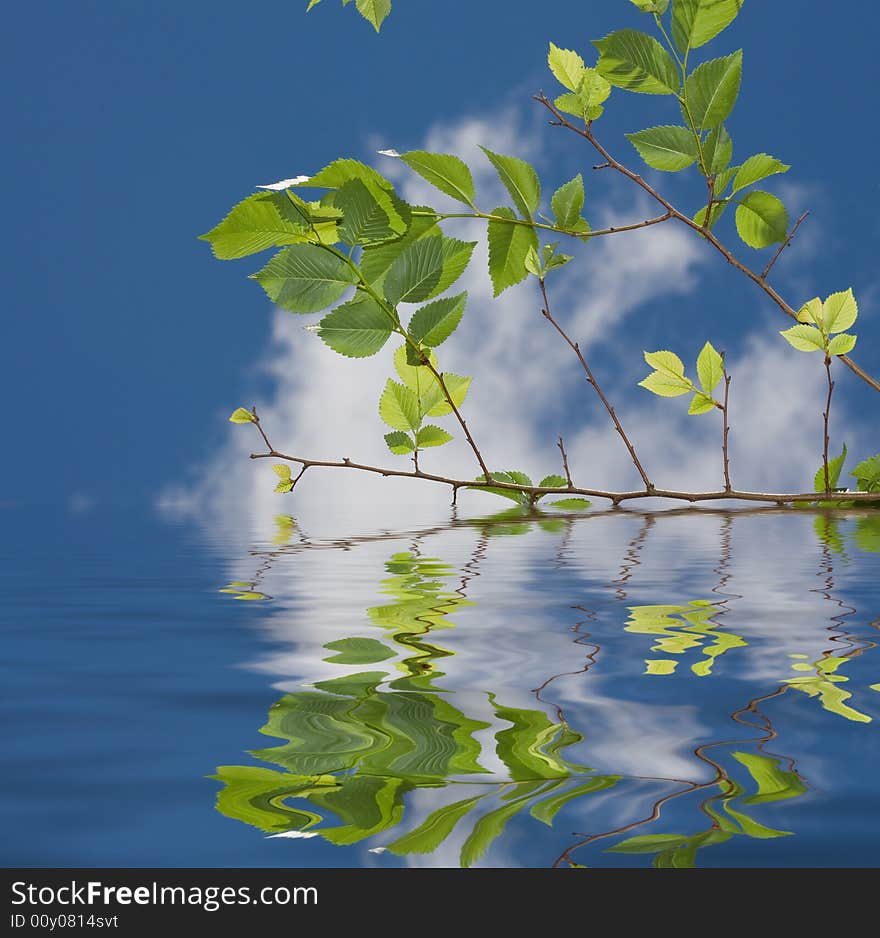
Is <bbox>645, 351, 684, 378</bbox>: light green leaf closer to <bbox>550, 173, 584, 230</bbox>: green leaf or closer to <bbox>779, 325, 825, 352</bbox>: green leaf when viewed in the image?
<bbox>779, 325, 825, 352</bbox>: green leaf

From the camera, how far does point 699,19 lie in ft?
3.67

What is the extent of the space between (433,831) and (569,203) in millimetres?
1032

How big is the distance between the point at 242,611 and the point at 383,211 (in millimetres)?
619

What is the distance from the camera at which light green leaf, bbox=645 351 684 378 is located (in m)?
1.68

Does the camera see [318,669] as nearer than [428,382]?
Yes

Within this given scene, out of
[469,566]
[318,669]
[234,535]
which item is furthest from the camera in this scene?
[234,535]

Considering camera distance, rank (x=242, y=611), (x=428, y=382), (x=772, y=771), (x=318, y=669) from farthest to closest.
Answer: (x=428, y=382) → (x=242, y=611) → (x=318, y=669) → (x=772, y=771)

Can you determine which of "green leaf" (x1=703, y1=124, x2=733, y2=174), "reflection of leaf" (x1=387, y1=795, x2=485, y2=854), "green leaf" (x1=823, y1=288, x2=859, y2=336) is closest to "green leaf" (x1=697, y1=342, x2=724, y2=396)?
"green leaf" (x1=823, y1=288, x2=859, y2=336)

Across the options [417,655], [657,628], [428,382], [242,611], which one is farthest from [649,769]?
[428,382]

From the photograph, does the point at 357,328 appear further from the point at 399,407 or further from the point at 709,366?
the point at 709,366

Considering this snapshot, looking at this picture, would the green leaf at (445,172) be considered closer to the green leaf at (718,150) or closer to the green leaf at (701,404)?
the green leaf at (718,150)

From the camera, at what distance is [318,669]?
3.18 ft

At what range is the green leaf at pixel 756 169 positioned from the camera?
1.25m
